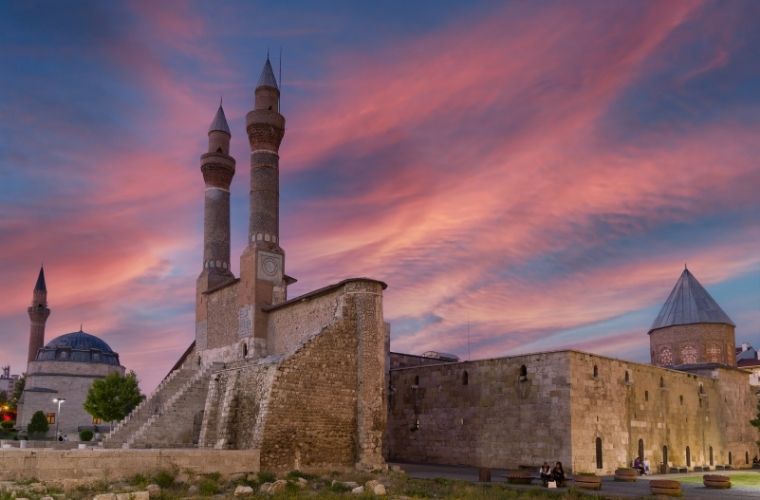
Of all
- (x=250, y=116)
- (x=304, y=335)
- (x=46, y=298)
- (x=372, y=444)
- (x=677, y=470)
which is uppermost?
(x=250, y=116)

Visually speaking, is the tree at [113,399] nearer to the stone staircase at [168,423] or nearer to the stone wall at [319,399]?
the stone staircase at [168,423]

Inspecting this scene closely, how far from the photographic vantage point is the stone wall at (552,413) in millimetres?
24922

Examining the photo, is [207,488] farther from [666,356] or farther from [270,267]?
[666,356]

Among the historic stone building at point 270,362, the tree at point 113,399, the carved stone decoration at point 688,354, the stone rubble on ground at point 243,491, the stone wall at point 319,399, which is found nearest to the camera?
the stone rubble on ground at point 243,491

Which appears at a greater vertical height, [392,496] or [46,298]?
[46,298]

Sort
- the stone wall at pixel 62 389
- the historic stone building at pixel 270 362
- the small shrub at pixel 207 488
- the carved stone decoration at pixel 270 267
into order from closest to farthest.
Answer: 1. the small shrub at pixel 207 488
2. the historic stone building at pixel 270 362
3. the carved stone decoration at pixel 270 267
4. the stone wall at pixel 62 389

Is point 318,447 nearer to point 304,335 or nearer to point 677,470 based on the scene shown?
point 304,335

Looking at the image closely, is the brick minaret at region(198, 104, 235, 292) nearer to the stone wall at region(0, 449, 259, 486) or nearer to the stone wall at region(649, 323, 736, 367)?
the stone wall at region(0, 449, 259, 486)

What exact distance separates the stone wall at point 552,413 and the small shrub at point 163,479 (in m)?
13.1

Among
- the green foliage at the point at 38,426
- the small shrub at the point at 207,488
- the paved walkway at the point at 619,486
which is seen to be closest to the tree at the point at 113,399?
the green foliage at the point at 38,426

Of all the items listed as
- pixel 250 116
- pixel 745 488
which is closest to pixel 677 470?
pixel 745 488

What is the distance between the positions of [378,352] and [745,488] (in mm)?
12147

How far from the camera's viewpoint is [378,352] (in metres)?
23.4

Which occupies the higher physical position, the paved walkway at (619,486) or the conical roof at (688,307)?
the conical roof at (688,307)
